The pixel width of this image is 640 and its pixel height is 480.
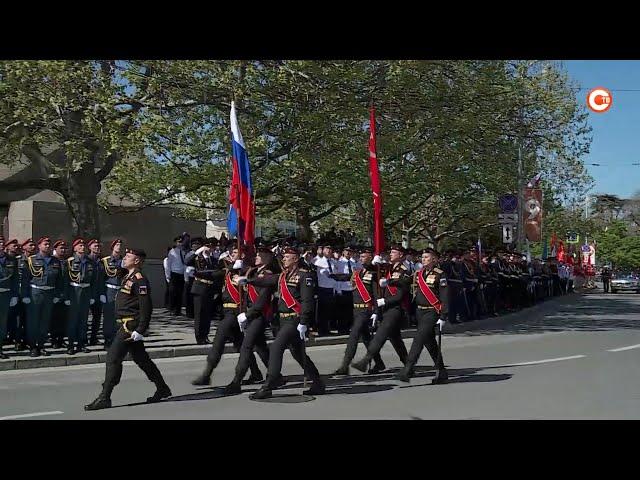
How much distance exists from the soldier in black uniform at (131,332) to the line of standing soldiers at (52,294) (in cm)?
364

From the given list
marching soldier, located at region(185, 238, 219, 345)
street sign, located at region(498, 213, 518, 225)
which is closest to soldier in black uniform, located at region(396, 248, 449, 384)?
marching soldier, located at region(185, 238, 219, 345)

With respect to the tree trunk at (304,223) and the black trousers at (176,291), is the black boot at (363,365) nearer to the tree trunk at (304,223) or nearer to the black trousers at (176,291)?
the black trousers at (176,291)

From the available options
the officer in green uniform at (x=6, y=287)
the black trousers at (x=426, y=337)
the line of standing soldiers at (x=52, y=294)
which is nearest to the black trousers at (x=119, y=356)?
the black trousers at (x=426, y=337)

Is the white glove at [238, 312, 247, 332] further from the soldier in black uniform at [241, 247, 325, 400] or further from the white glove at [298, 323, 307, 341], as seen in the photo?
the white glove at [298, 323, 307, 341]

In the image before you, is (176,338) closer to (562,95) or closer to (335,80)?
(335,80)

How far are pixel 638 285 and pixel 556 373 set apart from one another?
35566 mm

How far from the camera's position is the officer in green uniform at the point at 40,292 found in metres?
12.6

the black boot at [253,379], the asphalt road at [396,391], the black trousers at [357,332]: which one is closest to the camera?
the asphalt road at [396,391]

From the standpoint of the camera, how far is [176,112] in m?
18.0

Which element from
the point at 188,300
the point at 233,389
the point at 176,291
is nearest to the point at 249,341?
the point at 233,389

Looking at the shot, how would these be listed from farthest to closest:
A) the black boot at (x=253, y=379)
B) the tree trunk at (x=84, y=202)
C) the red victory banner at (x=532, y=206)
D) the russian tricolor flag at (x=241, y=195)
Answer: the red victory banner at (x=532, y=206) < the tree trunk at (x=84, y=202) < the russian tricolor flag at (x=241, y=195) < the black boot at (x=253, y=379)

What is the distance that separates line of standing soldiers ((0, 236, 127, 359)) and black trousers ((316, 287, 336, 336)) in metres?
4.53
